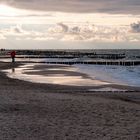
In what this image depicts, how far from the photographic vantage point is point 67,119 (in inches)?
533

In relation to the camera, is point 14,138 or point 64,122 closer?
point 14,138

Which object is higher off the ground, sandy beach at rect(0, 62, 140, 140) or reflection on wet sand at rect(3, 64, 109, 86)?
sandy beach at rect(0, 62, 140, 140)

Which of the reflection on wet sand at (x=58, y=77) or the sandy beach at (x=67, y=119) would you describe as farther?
the reflection on wet sand at (x=58, y=77)

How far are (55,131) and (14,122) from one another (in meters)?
1.71

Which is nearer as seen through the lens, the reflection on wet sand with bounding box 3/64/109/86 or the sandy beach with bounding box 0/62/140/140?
the sandy beach with bounding box 0/62/140/140

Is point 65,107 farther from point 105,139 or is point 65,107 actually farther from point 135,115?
point 105,139

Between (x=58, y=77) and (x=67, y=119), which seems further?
(x=58, y=77)

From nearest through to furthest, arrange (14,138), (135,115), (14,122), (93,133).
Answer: (14,138)
(93,133)
(14,122)
(135,115)

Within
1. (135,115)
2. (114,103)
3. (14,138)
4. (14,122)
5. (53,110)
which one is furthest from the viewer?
(114,103)

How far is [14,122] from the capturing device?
503 inches

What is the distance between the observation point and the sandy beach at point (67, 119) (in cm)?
1120

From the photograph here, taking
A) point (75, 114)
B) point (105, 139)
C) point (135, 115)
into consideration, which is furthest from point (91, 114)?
point (105, 139)

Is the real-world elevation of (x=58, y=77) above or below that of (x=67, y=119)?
below

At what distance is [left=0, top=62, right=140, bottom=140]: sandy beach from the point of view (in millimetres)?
11195
